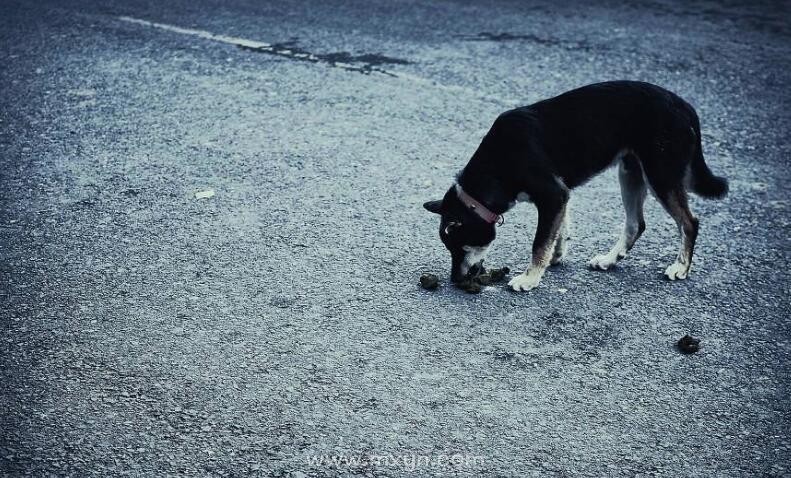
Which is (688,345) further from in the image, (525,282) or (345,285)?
(345,285)

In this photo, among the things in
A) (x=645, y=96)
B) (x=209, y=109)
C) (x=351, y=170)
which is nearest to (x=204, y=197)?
(x=351, y=170)

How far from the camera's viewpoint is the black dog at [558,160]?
13.1ft

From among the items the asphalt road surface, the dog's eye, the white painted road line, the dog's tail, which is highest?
the dog's tail

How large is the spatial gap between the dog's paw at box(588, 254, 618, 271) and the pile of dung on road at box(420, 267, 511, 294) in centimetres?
55

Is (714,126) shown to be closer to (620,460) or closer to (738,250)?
(738,250)

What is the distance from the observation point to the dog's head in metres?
4.03

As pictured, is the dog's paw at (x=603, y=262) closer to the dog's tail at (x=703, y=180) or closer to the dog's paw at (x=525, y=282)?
the dog's paw at (x=525, y=282)

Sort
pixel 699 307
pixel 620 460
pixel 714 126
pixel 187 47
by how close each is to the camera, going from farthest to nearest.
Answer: pixel 187 47, pixel 714 126, pixel 699 307, pixel 620 460

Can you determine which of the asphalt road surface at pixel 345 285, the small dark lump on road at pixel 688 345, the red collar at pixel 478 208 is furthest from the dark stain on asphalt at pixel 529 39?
the small dark lump on road at pixel 688 345

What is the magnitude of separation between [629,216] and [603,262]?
1.07ft

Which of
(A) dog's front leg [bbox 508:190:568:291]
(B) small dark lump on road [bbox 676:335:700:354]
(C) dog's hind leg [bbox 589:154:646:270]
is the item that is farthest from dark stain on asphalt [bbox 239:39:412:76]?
(B) small dark lump on road [bbox 676:335:700:354]

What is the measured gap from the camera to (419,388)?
3.34m

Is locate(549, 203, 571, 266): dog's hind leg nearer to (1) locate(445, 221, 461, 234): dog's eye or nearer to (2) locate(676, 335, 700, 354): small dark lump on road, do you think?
(1) locate(445, 221, 461, 234): dog's eye

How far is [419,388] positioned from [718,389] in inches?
52.5
